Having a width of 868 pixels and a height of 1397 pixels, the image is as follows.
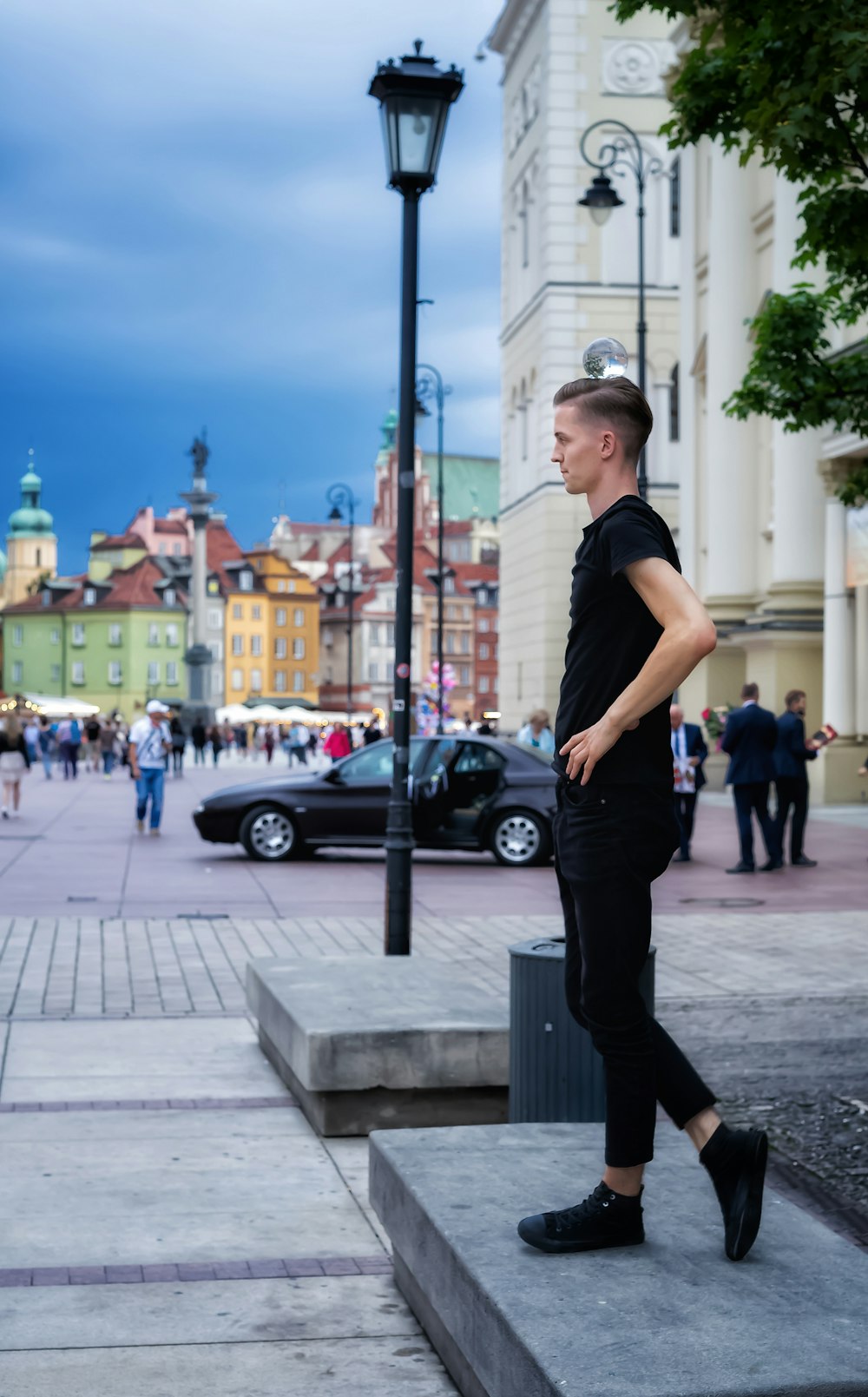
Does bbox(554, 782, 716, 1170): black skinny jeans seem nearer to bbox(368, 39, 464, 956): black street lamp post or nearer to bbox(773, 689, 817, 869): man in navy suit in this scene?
bbox(368, 39, 464, 956): black street lamp post

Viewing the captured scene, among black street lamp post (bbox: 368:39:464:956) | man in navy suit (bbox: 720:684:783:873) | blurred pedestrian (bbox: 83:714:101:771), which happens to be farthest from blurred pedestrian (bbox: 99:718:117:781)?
black street lamp post (bbox: 368:39:464:956)

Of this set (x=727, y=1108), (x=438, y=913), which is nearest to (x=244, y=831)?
(x=438, y=913)

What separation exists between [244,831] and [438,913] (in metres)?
6.12

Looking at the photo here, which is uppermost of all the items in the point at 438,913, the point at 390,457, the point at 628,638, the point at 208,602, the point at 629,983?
the point at 390,457

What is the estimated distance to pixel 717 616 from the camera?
3953 centimetres

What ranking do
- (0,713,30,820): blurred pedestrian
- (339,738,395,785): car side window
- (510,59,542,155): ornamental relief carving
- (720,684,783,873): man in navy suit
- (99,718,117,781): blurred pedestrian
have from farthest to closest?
(510,59,542,155): ornamental relief carving
(99,718,117,781): blurred pedestrian
(0,713,30,820): blurred pedestrian
(339,738,395,785): car side window
(720,684,783,873): man in navy suit

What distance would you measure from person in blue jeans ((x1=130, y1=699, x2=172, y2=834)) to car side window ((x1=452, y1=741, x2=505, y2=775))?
5.06 metres

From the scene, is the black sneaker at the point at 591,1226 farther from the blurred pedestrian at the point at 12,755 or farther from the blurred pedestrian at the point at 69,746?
the blurred pedestrian at the point at 69,746

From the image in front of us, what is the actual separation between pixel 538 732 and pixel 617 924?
23469mm

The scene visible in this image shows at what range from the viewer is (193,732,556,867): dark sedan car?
2061cm

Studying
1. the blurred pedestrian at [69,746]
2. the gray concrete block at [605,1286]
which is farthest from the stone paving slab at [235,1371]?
the blurred pedestrian at [69,746]

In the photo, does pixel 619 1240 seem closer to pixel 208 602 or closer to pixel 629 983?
pixel 629 983

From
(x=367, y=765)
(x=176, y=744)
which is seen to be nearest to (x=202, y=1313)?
(x=367, y=765)

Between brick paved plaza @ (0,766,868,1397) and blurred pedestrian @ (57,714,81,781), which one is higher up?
blurred pedestrian @ (57,714,81,781)
